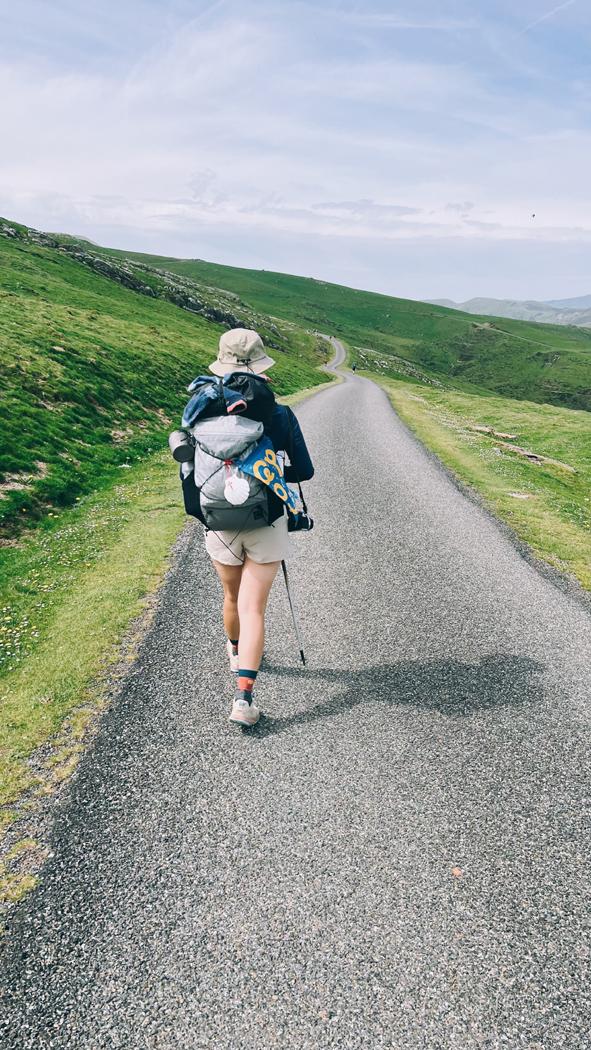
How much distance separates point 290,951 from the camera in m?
3.50

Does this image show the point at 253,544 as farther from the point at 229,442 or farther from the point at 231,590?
the point at 229,442

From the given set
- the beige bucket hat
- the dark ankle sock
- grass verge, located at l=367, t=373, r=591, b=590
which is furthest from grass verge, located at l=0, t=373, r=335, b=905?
grass verge, located at l=367, t=373, r=591, b=590

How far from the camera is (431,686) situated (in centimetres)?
645

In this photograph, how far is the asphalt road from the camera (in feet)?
10.5

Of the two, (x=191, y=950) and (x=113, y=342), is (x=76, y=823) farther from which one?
(x=113, y=342)

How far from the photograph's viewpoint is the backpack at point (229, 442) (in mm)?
5117

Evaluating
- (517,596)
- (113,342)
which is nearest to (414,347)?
(113,342)

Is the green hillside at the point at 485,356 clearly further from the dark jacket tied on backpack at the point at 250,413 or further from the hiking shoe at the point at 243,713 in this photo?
the hiking shoe at the point at 243,713

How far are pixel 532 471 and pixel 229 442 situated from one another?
61.3 feet

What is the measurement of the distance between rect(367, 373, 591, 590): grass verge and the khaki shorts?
678 cm

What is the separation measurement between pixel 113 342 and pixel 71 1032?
35.3m

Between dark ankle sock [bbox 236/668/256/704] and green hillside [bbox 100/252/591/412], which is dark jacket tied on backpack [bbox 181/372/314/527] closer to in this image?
dark ankle sock [bbox 236/668/256/704]

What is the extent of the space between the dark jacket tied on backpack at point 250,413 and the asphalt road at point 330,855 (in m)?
2.37

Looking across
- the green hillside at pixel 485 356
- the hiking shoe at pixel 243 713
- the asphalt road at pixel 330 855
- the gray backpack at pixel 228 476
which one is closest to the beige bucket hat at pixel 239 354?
the gray backpack at pixel 228 476
